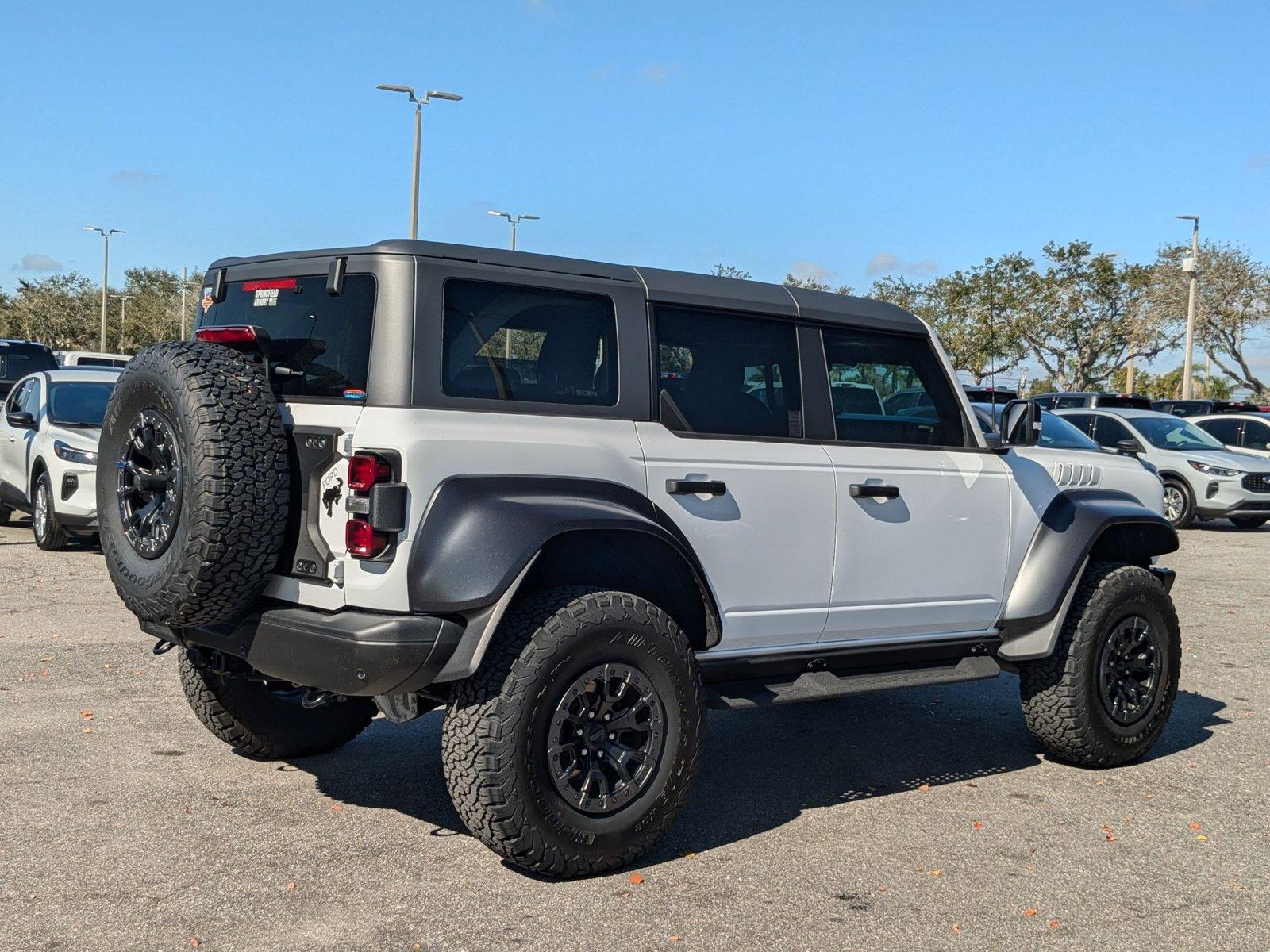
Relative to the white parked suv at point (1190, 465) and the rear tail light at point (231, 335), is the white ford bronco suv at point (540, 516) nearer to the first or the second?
the rear tail light at point (231, 335)

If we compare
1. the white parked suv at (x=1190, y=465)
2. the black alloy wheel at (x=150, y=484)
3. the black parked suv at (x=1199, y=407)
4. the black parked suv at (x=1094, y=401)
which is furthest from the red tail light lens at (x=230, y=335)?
the black parked suv at (x=1199, y=407)

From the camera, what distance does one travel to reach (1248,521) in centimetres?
2003

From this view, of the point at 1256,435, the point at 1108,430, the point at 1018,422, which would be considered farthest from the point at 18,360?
the point at 1256,435

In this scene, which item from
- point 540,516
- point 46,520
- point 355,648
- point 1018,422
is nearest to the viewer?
point 355,648

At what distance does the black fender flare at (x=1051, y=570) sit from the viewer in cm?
588

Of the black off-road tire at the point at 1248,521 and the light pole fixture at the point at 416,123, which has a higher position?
the light pole fixture at the point at 416,123

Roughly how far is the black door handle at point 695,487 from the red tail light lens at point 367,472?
1.06 metres

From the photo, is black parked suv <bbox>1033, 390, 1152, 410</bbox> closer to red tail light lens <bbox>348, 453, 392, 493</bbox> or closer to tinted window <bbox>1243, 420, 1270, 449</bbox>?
tinted window <bbox>1243, 420, 1270, 449</bbox>

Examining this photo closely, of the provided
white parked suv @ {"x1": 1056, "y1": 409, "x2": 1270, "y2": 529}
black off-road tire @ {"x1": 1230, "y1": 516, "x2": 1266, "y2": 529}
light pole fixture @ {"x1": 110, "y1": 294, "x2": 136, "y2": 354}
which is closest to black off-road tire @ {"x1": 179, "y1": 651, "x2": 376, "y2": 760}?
white parked suv @ {"x1": 1056, "y1": 409, "x2": 1270, "y2": 529}

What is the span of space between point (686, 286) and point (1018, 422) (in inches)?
68.8

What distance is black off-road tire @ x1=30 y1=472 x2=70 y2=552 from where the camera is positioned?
12.5 meters

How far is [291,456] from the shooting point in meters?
4.33

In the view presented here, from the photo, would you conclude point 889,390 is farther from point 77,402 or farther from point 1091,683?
point 77,402

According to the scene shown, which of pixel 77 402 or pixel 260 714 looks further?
pixel 77 402
